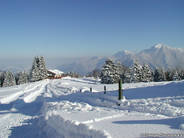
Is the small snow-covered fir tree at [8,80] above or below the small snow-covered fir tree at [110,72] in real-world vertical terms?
below

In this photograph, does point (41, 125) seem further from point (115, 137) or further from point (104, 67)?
point (104, 67)

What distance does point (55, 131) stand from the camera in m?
7.49

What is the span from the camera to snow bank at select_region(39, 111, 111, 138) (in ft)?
18.7

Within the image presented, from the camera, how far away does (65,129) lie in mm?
6941

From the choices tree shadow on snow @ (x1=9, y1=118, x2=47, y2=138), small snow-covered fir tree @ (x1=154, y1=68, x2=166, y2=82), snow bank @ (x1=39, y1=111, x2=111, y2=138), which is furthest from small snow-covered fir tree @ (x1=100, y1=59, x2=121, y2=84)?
snow bank @ (x1=39, y1=111, x2=111, y2=138)

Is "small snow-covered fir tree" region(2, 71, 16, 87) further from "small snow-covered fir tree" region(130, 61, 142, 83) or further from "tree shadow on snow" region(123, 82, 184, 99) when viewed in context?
"tree shadow on snow" region(123, 82, 184, 99)

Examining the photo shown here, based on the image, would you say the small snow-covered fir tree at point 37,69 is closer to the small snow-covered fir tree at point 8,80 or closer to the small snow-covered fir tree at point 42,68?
the small snow-covered fir tree at point 42,68

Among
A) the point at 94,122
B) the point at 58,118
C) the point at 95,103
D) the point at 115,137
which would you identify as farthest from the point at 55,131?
the point at 95,103

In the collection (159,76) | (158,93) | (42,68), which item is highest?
(42,68)

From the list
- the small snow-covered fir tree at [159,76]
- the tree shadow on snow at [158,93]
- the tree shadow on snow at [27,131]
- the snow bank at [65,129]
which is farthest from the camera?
the small snow-covered fir tree at [159,76]

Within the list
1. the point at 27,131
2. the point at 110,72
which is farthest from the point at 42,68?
the point at 27,131

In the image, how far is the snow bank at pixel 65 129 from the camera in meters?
5.70

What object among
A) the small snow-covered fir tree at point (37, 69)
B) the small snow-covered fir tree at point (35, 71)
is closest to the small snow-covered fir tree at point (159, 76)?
the small snow-covered fir tree at point (37, 69)

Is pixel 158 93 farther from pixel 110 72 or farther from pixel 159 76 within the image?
pixel 159 76
